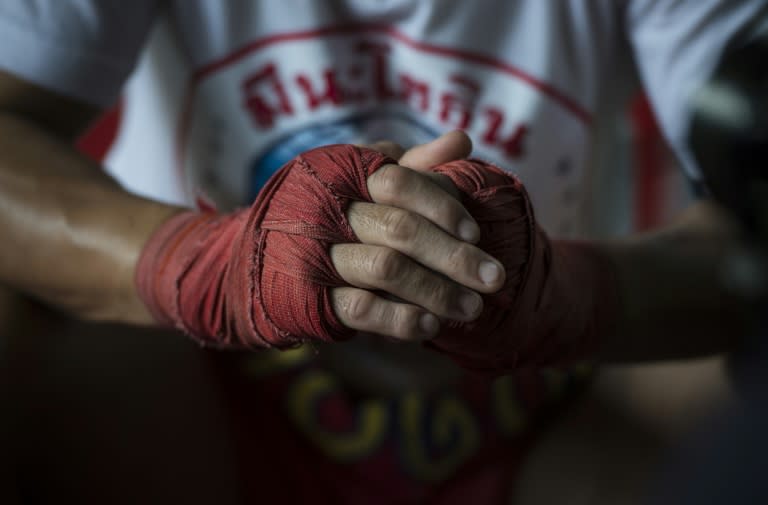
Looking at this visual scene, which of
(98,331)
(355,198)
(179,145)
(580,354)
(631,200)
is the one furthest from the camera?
(631,200)

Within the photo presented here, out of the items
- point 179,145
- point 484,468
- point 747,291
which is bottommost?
Answer: point 484,468

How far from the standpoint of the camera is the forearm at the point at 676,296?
2.09 ft

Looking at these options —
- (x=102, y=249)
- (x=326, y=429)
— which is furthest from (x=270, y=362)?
(x=102, y=249)

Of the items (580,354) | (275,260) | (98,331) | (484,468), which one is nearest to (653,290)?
(580,354)

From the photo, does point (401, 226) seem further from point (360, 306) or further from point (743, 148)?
point (743, 148)

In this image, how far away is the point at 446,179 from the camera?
459 millimetres

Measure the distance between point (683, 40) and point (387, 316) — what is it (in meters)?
0.46

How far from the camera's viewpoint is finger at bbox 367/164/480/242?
434 mm

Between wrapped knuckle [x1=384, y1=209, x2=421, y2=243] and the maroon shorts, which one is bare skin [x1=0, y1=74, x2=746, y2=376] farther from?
the maroon shorts

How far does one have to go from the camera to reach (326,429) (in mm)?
761

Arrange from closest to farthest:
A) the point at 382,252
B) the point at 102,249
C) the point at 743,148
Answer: the point at 382,252, the point at 102,249, the point at 743,148

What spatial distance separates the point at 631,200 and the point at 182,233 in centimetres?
68

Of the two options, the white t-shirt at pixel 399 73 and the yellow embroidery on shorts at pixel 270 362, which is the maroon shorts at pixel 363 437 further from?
the white t-shirt at pixel 399 73

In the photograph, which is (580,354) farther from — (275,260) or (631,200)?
(631,200)
